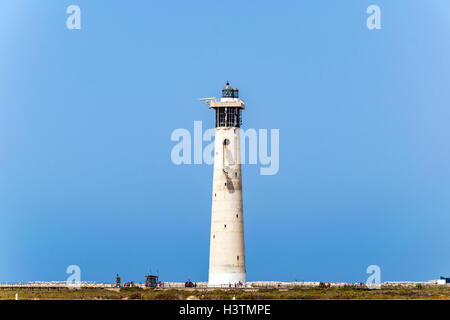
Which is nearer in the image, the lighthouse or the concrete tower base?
the concrete tower base

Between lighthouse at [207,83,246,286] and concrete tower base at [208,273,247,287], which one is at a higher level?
lighthouse at [207,83,246,286]

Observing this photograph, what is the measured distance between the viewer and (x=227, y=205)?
107438 mm

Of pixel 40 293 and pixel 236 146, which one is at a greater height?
pixel 236 146

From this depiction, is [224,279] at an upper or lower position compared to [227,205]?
lower

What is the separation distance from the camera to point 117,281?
107875 mm

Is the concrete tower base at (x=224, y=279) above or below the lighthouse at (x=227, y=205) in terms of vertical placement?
below

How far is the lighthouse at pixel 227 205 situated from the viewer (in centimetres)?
10731

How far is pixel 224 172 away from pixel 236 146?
285 centimetres

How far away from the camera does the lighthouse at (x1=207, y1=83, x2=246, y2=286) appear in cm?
10731

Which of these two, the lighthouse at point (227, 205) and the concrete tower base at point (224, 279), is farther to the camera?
the lighthouse at point (227, 205)
